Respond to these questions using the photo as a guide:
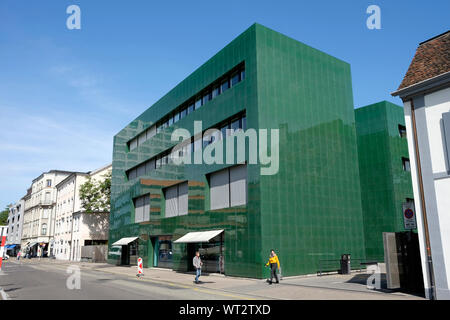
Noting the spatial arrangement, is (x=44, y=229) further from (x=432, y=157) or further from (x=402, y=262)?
(x=432, y=157)

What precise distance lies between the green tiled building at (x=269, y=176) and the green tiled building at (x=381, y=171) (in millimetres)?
6846

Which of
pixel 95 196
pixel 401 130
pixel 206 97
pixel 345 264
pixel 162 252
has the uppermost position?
pixel 206 97

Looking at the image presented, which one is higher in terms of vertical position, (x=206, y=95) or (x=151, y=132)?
(x=206, y=95)

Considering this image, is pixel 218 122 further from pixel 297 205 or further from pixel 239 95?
pixel 297 205

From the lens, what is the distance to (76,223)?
5541 cm

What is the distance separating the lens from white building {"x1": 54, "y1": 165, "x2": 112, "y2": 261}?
53188mm

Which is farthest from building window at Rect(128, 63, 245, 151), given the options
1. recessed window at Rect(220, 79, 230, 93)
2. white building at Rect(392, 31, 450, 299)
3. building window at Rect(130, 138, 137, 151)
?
white building at Rect(392, 31, 450, 299)

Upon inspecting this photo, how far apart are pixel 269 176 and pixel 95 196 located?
37867mm

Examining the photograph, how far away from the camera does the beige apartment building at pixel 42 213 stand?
74.8 meters

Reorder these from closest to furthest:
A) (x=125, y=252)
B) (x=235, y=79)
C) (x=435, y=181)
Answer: (x=435, y=181)
(x=235, y=79)
(x=125, y=252)

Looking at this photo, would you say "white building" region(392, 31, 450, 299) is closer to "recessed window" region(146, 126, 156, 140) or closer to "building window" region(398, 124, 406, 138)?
"building window" region(398, 124, 406, 138)

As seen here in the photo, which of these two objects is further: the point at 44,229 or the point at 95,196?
the point at 44,229

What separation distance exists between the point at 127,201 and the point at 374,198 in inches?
Result: 985

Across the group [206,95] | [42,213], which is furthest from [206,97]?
[42,213]
